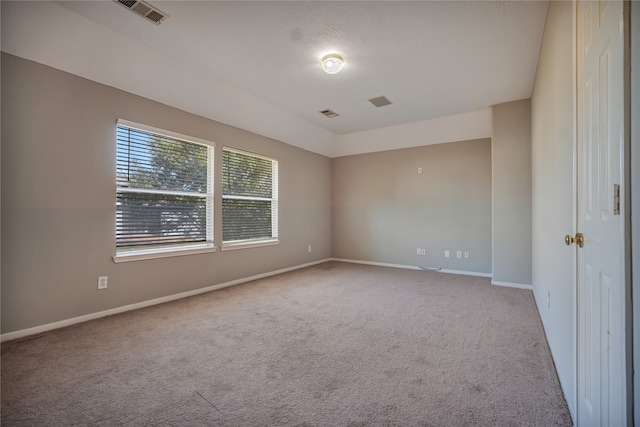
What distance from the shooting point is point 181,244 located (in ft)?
12.0

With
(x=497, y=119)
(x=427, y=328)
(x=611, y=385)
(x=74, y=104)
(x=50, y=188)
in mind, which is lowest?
(x=427, y=328)

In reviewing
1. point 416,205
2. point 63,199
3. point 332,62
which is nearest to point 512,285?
point 416,205

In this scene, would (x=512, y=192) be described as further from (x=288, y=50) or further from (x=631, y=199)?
(x=631, y=199)

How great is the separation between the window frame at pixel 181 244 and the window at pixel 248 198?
0.73 ft

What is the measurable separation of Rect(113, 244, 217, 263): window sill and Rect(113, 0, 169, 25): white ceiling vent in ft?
7.51

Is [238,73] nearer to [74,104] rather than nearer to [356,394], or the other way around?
[74,104]

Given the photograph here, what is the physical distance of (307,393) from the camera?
1683 millimetres

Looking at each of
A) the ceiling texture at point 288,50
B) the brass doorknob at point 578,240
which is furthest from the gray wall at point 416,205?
the brass doorknob at point 578,240

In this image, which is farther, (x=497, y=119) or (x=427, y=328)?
(x=497, y=119)

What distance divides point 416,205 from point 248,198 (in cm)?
314

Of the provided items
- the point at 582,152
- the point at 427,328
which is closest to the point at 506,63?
the point at 582,152

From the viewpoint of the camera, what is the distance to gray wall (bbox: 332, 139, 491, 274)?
484cm

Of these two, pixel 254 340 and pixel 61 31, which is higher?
pixel 61 31

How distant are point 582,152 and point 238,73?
10.6ft
